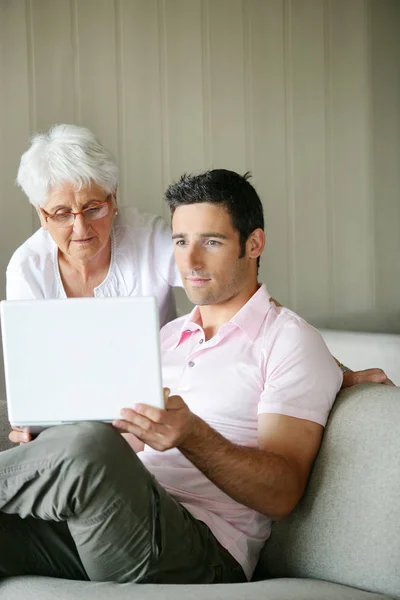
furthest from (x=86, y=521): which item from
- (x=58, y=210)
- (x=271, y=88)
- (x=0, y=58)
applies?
(x=271, y=88)

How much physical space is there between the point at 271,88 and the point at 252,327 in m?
2.25

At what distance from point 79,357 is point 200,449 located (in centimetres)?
27

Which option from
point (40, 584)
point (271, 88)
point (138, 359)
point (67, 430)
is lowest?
point (40, 584)

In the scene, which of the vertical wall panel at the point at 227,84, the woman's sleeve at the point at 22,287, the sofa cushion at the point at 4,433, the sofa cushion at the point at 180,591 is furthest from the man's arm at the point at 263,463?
the vertical wall panel at the point at 227,84

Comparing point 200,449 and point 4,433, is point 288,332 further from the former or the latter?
point 4,433

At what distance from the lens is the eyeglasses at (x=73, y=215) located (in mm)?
2219

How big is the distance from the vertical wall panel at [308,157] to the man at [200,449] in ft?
6.50

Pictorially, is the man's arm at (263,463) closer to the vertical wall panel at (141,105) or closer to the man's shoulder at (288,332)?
the man's shoulder at (288,332)

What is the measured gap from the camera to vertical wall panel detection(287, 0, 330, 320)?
3834 millimetres

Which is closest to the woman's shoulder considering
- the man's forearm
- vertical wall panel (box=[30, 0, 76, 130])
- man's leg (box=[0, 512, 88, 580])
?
man's leg (box=[0, 512, 88, 580])

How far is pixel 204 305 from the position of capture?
193 centimetres

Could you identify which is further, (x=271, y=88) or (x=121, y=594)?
(x=271, y=88)

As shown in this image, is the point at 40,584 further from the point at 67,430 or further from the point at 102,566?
the point at 67,430

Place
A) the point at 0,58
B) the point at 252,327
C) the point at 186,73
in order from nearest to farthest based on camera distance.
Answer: the point at 252,327 < the point at 0,58 < the point at 186,73
